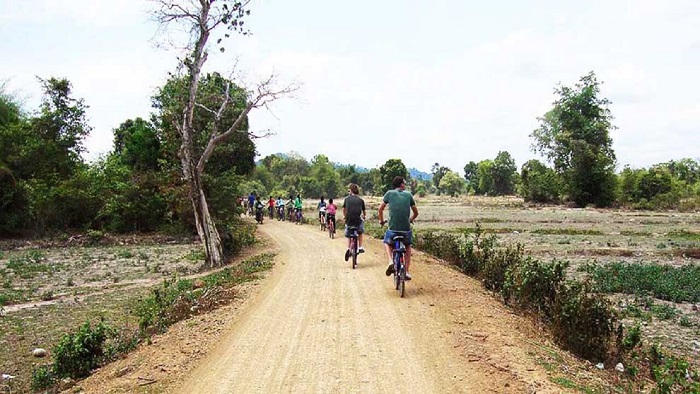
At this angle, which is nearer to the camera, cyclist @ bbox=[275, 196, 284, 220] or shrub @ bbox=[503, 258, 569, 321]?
shrub @ bbox=[503, 258, 569, 321]

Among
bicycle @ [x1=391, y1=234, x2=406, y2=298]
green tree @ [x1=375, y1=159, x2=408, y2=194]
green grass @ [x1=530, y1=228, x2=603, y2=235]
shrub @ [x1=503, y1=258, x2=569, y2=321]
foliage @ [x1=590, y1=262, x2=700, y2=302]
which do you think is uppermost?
green tree @ [x1=375, y1=159, x2=408, y2=194]

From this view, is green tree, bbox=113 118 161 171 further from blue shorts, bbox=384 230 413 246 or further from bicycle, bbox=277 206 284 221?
blue shorts, bbox=384 230 413 246

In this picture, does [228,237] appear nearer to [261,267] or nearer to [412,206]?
[261,267]

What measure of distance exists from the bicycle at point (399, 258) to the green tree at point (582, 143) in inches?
2308

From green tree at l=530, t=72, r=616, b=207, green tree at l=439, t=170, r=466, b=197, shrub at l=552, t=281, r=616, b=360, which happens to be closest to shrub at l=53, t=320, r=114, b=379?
shrub at l=552, t=281, r=616, b=360

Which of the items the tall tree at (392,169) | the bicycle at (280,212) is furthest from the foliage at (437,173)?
the bicycle at (280,212)

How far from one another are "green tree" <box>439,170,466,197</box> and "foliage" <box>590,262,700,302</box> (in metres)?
136

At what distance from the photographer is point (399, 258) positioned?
10047mm

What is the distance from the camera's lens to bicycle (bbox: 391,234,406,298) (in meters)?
10.0

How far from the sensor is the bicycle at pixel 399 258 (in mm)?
10008

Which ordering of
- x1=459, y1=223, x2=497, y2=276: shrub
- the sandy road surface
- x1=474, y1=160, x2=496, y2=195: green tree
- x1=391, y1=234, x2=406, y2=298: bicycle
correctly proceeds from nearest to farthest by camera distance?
the sandy road surface < x1=391, y1=234, x2=406, y2=298: bicycle < x1=459, y1=223, x2=497, y2=276: shrub < x1=474, y1=160, x2=496, y2=195: green tree

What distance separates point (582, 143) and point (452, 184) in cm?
8725

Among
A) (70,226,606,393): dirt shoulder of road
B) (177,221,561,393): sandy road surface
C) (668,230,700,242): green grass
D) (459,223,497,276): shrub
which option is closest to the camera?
(177,221,561,393): sandy road surface

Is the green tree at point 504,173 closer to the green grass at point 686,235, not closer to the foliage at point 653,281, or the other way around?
the green grass at point 686,235
